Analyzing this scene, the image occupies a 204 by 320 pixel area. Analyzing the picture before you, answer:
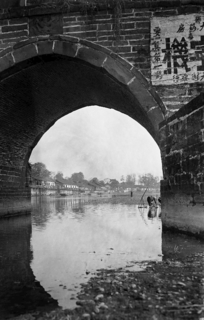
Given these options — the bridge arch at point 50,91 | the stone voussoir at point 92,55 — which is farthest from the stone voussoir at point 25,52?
the stone voussoir at point 92,55

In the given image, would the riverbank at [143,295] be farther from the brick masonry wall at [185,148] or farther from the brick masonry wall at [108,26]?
the brick masonry wall at [108,26]

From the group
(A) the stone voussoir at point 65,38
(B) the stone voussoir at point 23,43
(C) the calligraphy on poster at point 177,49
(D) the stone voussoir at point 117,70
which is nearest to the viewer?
(C) the calligraphy on poster at point 177,49

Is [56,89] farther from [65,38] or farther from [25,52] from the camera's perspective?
[65,38]

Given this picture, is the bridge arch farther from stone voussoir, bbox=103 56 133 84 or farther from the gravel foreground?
the gravel foreground

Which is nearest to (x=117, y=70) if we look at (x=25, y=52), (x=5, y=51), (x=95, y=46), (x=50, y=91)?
(x=95, y=46)

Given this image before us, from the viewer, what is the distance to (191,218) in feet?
19.9

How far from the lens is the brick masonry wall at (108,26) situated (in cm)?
765

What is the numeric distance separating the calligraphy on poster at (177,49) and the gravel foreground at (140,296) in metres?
4.99

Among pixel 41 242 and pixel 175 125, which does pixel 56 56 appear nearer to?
pixel 175 125

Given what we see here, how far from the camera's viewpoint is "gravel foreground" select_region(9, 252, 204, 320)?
91.0 inches

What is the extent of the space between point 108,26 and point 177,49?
1.73 m

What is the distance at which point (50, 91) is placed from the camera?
10.6 m

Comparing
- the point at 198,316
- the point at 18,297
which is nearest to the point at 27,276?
the point at 18,297

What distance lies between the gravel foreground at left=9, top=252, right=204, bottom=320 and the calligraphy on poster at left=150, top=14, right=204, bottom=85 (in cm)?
499
